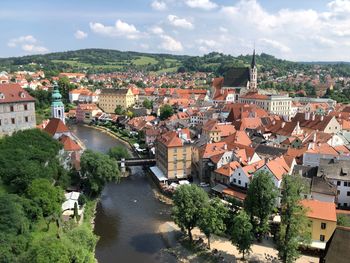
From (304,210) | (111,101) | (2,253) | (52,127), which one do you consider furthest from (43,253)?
(111,101)

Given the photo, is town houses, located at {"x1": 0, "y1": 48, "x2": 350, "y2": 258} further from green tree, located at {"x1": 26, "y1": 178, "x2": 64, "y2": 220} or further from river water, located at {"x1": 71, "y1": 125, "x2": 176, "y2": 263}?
green tree, located at {"x1": 26, "y1": 178, "x2": 64, "y2": 220}

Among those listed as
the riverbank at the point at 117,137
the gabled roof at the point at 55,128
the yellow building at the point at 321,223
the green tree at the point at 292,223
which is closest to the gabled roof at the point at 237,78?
the riverbank at the point at 117,137

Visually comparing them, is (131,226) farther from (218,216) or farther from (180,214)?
(218,216)

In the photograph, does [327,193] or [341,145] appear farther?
[341,145]

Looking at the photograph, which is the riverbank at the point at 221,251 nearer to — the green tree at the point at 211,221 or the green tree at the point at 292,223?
the green tree at the point at 211,221

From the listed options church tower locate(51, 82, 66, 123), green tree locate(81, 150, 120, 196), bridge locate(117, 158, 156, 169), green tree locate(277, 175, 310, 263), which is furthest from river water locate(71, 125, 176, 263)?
church tower locate(51, 82, 66, 123)
